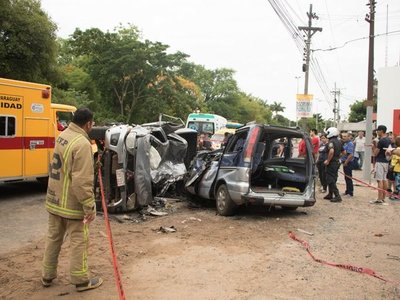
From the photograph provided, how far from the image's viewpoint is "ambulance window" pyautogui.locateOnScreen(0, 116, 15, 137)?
988 centimetres

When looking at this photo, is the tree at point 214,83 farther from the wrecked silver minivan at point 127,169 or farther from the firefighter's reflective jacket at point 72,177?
the firefighter's reflective jacket at point 72,177

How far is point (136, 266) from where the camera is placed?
5.40 m

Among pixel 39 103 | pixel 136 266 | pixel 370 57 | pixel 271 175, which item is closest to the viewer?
pixel 136 266

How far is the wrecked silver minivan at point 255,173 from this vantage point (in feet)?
26.3

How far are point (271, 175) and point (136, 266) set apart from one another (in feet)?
14.9

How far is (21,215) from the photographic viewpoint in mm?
8602

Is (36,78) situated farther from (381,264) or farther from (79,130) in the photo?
(381,264)

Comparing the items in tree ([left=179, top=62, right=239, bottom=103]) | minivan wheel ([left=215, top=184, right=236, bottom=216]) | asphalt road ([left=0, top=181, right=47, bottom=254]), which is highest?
tree ([left=179, top=62, right=239, bottom=103])

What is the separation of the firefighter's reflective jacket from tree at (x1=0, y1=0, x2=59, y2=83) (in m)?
14.5

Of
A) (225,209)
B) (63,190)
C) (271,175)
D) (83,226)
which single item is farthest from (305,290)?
(271,175)

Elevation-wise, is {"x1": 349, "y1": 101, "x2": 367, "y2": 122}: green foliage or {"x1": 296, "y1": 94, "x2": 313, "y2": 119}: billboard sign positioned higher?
{"x1": 349, "y1": 101, "x2": 367, "y2": 122}: green foliage

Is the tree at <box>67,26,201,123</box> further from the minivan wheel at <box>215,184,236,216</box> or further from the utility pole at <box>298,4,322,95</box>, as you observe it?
the minivan wheel at <box>215,184,236,216</box>

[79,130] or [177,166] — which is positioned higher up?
[79,130]

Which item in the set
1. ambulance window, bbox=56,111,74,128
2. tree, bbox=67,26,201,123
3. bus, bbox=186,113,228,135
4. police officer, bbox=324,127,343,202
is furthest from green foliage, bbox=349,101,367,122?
ambulance window, bbox=56,111,74,128
